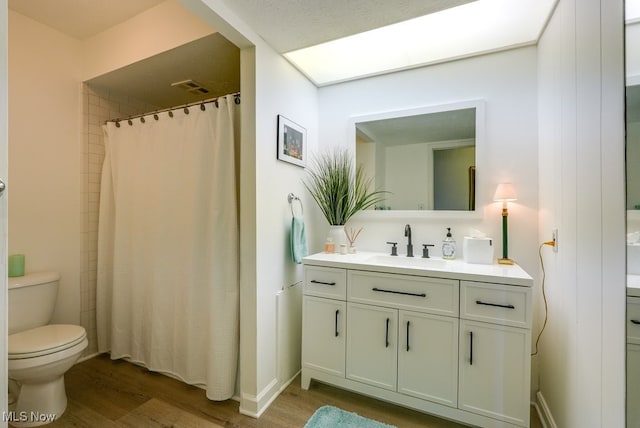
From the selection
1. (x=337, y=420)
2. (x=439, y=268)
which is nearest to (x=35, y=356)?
(x=337, y=420)

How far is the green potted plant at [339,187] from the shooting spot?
2.10 metres

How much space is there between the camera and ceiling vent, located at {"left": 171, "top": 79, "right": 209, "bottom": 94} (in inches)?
89.7

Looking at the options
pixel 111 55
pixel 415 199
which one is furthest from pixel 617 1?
pixel 111 55

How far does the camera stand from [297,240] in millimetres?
1964

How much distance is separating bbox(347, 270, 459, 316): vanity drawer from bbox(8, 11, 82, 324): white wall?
2226 millimetres

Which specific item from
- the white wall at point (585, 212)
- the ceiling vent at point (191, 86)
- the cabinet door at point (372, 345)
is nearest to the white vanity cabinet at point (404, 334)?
the cabinet door at point (372, 345)

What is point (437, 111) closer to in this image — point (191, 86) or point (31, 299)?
point (191, 86)

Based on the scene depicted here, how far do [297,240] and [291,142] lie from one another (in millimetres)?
699

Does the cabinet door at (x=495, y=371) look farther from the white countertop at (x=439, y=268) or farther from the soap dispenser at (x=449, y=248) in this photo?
the soap dispenser at (x=449, y=248)

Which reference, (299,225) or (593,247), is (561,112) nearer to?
(593,247)

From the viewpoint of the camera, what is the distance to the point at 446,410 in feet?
5.00

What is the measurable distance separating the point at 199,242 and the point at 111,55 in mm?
1570

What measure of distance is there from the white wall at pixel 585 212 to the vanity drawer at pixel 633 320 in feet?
0.14

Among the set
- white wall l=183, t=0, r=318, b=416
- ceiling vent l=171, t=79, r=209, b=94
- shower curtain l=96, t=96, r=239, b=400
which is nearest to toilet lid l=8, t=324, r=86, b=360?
shower curtain l=96, t=96, r=239, b=400
